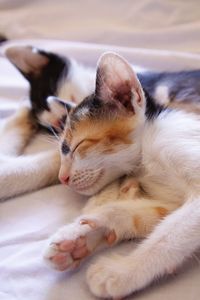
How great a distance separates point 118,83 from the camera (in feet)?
3.21

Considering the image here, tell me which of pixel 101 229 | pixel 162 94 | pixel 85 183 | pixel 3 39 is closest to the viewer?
pixel 101 229

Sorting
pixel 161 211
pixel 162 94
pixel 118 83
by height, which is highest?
pixel 118 83

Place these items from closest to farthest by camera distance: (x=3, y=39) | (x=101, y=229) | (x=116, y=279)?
(x=116, y=279) → (x=101, y=229) → (x=3, y=39)

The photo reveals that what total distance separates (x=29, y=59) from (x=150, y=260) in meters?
0.82

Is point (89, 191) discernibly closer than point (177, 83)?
Yes

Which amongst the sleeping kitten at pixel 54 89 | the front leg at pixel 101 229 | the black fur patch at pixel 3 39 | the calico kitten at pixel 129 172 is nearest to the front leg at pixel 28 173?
the sleeping kitten at pixel 54 89

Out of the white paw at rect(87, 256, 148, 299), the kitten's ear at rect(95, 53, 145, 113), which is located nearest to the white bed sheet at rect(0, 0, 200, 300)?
the white paw at rect(87, 256, 148, 299)

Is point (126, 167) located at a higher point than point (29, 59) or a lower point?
lower

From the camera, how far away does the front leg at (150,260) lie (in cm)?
76

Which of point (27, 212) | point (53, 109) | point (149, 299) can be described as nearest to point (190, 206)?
point (149, 299)

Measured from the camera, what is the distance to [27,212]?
100cm

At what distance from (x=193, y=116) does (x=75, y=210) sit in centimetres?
35

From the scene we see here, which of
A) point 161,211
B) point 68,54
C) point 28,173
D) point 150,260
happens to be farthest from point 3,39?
point 150,260

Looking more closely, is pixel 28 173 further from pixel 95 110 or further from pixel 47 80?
pixel 47 80
